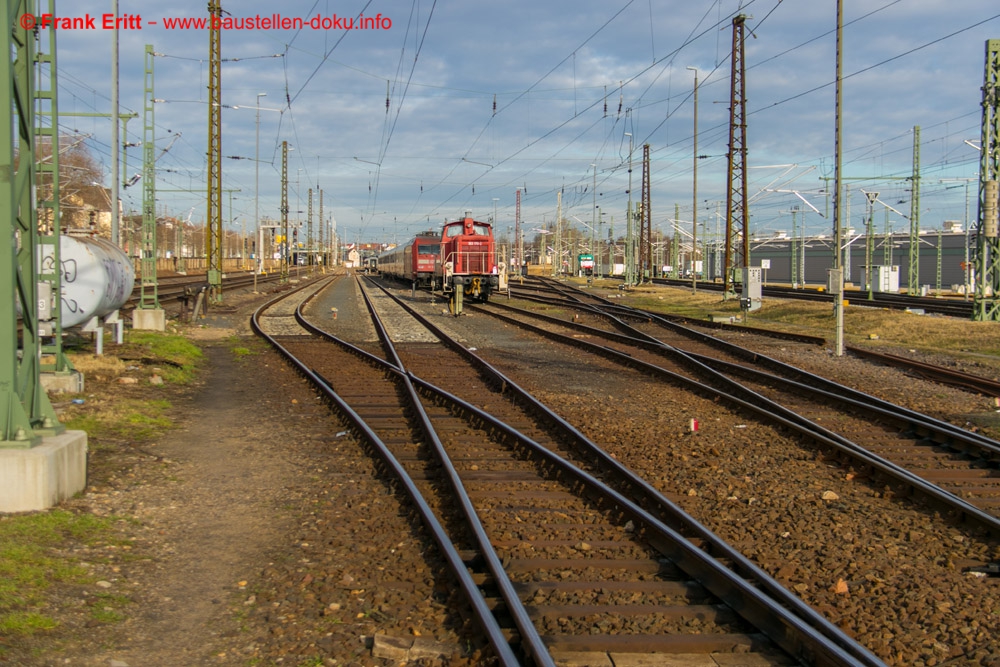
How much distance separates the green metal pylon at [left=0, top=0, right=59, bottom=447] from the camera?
20.3ft

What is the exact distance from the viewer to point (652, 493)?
6.59 meters

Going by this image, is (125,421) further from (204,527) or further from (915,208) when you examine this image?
(915,208)

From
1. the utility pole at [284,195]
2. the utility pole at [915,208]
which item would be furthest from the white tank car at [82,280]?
the utility pole at [284,195]

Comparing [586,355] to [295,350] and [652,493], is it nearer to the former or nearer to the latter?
[295,350]

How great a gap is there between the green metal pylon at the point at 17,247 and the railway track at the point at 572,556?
303 centimetres

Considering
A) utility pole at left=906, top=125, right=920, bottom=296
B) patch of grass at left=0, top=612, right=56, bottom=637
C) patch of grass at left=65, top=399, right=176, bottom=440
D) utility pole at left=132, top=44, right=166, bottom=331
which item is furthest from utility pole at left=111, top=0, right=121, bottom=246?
utility pole at left=906, top=125, right=920, bottom=296

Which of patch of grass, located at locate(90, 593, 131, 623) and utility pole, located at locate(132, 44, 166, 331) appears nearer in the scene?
patch of grass, located at locate(90, 593, 131, 623)

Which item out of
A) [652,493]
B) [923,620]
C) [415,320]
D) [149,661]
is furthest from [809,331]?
[149,661]

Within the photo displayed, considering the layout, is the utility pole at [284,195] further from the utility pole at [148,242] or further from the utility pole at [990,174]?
the utility pole at [990,174]

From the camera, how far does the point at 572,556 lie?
552cm

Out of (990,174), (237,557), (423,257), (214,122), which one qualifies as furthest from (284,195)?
(237,557)

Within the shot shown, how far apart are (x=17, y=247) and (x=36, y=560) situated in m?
2.78

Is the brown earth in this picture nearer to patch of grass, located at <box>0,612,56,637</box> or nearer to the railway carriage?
patch of grass, located at <box>0,612,56,637</box>

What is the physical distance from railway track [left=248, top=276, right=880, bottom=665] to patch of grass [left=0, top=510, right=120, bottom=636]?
91.2 inches
